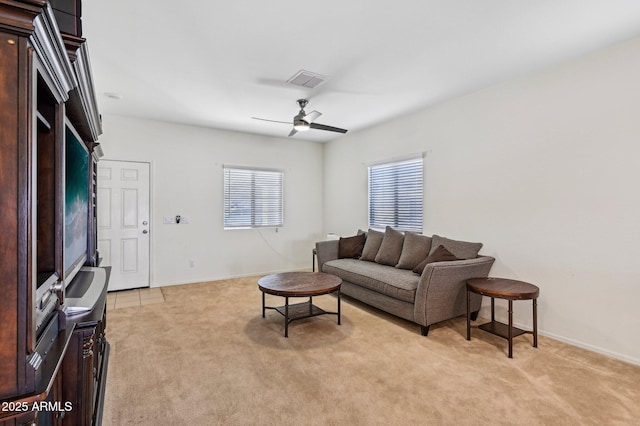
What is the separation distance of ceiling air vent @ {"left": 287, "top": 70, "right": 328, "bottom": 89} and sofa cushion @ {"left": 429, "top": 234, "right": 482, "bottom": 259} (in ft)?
7.48

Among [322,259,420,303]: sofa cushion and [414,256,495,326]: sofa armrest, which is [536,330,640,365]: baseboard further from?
[322,259,420,303]: sofa cushion

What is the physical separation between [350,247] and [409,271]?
1.16m

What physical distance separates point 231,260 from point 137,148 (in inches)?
91.1

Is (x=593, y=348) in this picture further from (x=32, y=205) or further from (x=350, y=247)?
(x=32, y=205)

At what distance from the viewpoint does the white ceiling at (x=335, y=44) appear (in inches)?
87.6

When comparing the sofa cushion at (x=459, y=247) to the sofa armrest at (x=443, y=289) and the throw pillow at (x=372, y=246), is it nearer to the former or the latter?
the sofa armrest at (x=443, y=289)

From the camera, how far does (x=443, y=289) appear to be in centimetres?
317

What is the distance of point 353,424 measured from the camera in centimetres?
187

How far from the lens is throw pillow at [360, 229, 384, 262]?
181 inches

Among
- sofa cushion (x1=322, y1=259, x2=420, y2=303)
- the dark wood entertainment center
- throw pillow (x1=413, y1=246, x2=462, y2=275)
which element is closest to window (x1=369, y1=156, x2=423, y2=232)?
sofa cushion (x1=322, y1=259, x2=420, y2=303)

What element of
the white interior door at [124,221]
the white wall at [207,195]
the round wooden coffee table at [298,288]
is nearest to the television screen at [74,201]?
the round wooden coffee table at [298,288]

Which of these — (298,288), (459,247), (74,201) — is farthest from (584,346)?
(74,201)

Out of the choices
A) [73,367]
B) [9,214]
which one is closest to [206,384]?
[73,367]

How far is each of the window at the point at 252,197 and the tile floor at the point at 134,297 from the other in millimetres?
1553
